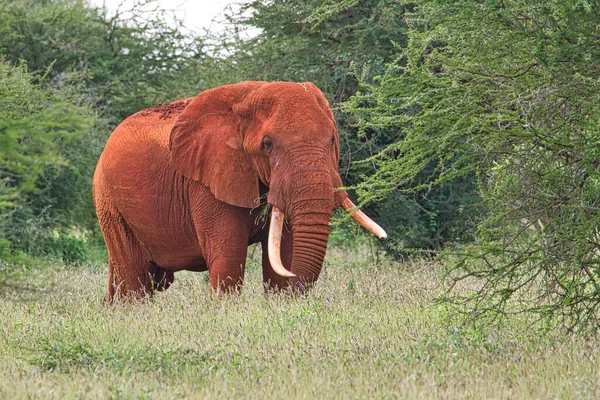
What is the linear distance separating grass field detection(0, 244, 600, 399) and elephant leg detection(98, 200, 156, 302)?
1.26 metres

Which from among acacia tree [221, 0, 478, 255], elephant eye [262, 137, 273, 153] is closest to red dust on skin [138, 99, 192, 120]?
elephant eye [262, 137, 273, 153]

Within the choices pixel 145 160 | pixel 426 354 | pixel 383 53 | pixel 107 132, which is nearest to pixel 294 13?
pixel 383 53

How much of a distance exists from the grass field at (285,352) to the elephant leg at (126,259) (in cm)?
126

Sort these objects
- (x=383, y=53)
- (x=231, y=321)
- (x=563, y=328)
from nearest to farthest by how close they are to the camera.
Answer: (x=563, y=328) < (x=231, y=321) < (x=383, y=53)

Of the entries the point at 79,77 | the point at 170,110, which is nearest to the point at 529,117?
the point at 170,110

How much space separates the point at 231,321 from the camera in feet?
28.6

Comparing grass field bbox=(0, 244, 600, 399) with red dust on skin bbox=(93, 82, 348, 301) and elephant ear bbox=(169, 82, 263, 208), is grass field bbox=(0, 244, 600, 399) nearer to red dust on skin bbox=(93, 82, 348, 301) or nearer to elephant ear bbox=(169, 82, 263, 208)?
red dust on skin bbox=(93, 82, 348, 301)

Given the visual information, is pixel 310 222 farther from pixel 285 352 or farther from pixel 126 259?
pixel 126 259

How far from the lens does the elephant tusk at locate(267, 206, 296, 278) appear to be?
935 centimetres

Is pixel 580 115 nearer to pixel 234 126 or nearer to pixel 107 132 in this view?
pixel 234 126

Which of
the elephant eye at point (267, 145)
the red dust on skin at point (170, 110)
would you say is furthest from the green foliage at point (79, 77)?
the elephant eye at point (267, 145)

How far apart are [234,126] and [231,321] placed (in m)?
2.36

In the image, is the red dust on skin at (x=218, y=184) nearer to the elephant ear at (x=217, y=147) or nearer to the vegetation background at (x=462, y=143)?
the elephant ear at (x=217, y=147)

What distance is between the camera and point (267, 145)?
9.88 m
